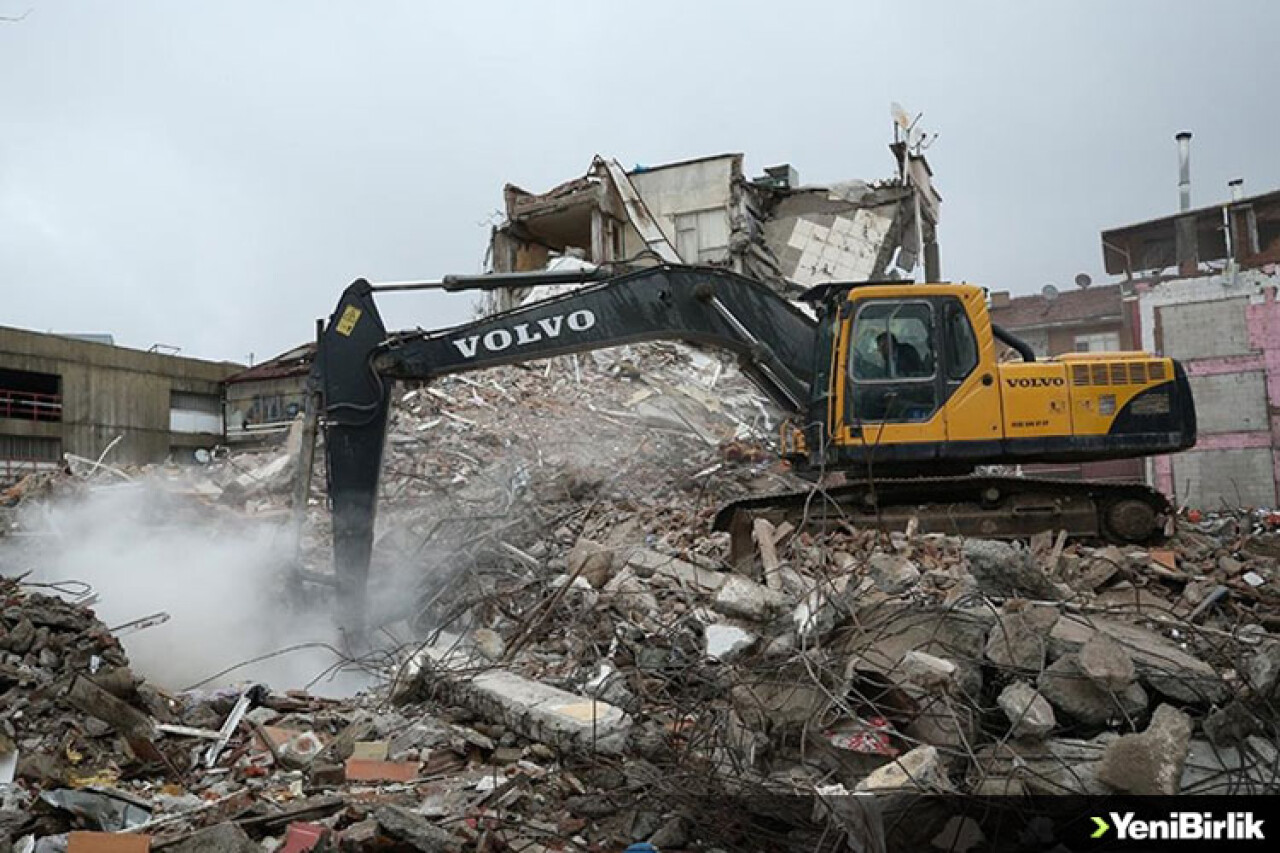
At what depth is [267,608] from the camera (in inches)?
295

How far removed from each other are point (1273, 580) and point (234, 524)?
10139 mm

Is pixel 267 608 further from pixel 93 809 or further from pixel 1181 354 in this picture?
pixel 1181 354

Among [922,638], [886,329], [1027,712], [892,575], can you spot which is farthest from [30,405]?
[1027,712]

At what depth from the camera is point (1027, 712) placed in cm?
353

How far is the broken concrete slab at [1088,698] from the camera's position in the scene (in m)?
3.70

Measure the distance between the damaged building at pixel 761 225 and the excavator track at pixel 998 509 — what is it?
56.6 ft

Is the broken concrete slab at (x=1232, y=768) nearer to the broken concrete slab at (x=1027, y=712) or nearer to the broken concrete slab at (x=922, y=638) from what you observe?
the broken concrete slab at (x=1027, y=712)

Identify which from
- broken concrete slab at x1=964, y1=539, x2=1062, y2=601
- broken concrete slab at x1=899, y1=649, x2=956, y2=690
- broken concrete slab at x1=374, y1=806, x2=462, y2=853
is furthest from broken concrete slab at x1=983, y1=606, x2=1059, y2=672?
broken concrete slab at x1=374, y1=806, x2=462, y2=853

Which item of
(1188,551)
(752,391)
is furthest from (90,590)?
(752,391)

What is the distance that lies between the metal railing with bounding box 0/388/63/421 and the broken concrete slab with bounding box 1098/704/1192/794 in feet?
109

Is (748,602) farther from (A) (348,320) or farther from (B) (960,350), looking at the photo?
(A) (348,320)

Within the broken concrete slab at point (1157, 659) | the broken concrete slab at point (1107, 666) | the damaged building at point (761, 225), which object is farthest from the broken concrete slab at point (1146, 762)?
the damaged building at point (761, 225)

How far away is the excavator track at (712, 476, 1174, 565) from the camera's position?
8.06 m

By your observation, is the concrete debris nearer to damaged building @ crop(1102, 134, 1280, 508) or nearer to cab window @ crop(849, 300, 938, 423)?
cab window @ crop(849, 300, 938, 423)
